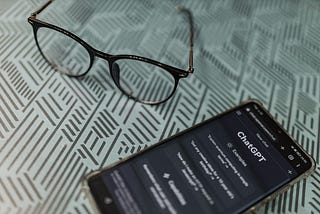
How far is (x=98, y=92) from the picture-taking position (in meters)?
0.42

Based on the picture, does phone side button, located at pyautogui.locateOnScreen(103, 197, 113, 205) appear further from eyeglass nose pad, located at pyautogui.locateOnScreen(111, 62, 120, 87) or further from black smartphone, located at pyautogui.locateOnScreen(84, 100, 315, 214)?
eyeglass nose pad, located at pyautogui.locateOnScreen(111, 62, 120, 87)

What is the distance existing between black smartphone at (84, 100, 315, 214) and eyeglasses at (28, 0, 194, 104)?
0.24 ft

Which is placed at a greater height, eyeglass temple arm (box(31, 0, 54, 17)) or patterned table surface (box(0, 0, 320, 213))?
eyeglass temple arm (box(31, 0, 54, 17))

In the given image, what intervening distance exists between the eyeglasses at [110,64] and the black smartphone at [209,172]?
73 mm

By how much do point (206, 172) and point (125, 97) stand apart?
13 cm

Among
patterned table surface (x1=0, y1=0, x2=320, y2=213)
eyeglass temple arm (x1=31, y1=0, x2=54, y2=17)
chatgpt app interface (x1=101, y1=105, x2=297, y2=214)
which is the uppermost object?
eyeglass temple arm (x1=31, y1=0, x2=54, y2=17)

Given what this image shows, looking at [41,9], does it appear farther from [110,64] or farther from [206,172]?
[206,172]

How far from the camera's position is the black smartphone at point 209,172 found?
0.32 metres

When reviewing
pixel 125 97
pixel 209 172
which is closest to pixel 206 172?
pixel 209 172

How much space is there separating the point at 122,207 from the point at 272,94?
8.6 inches

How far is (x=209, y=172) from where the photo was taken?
1.14 feet

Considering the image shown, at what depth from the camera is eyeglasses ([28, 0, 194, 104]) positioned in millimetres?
419

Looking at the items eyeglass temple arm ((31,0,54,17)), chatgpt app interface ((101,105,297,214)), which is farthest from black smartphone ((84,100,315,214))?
eyeglass temple arm ((31,0,54,17))

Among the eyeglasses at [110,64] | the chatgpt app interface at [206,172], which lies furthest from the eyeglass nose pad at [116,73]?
the chatgpt app interface at [206,172]
